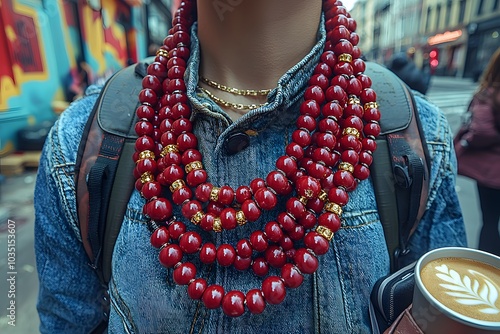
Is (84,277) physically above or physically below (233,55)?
below

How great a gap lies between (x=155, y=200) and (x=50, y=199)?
0.28 m

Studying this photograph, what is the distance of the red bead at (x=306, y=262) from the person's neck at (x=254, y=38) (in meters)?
0.39

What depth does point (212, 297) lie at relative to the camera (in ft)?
2.13

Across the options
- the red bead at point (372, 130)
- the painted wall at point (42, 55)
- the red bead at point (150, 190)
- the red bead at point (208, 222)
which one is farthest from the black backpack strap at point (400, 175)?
the painted wall at point (42, 55)

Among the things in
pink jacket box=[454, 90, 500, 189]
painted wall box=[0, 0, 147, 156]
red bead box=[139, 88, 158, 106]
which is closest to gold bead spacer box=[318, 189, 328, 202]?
red bead box=[139, 88, 158, 106]

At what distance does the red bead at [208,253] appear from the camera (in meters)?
0.67

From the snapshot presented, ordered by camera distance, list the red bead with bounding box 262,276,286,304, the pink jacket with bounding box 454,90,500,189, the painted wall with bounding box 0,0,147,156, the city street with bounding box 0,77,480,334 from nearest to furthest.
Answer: the red bead with bounding box 262,276,286,304 → the city street with bounding box 0,77,480,334 → the pink jacket with bounding box 454,90,500,189 → the painted wall with bounding box 0,0,147,156

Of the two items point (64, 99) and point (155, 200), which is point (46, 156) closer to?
point (155, 200)

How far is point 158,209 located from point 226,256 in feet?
0.57

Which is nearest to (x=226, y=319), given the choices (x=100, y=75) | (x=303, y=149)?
(x=303, y=149)

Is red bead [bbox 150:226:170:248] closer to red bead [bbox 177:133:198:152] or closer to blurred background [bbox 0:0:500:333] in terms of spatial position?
red bead [bbox 177:133:198:152]

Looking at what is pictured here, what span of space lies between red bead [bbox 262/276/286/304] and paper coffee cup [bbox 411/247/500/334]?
23cm

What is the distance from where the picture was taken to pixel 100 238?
77cm

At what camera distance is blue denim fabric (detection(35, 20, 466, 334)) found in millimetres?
688
